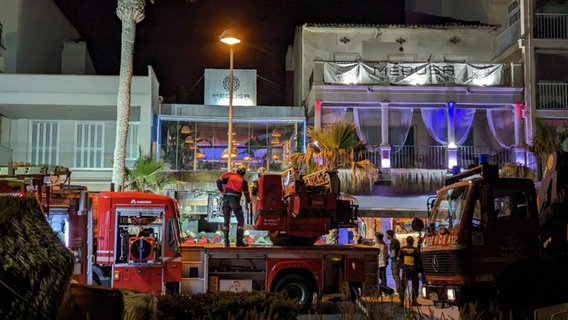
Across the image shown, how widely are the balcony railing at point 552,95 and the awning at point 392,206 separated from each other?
21.7 ft

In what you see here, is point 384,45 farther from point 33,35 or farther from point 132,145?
point 33,35

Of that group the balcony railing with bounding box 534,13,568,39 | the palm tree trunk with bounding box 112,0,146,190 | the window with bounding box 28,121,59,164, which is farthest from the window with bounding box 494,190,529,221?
the window with bounding box 28,121,59,164

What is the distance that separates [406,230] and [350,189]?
3618mm

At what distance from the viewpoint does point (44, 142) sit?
2819cm

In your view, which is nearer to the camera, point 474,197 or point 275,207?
point 474,197

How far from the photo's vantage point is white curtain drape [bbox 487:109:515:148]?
27.2 meters

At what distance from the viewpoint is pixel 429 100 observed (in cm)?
2666

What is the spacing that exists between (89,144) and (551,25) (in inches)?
775

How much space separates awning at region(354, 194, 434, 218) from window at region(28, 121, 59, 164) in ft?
41.1

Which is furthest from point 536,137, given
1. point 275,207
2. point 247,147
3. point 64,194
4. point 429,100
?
point 64,194

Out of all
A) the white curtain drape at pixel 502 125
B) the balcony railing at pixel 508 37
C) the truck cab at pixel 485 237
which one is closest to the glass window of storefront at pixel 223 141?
the white curtain drape at pixel 502 125

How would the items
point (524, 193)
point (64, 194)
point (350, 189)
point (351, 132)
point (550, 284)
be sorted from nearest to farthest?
point (550, 284) < point (524, 193) < point (64, 194) < point (351, 132) < point (350, 189)

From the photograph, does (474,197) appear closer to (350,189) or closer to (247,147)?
(350,189)

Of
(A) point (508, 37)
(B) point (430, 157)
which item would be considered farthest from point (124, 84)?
(A) point (508, 37)
